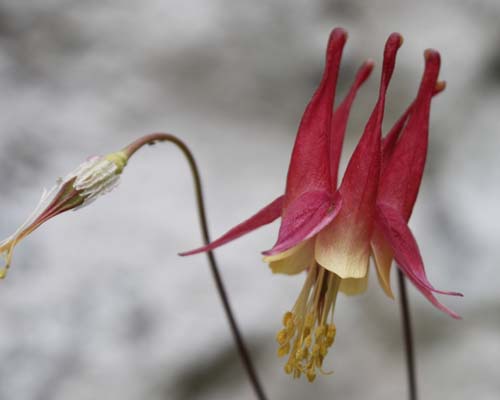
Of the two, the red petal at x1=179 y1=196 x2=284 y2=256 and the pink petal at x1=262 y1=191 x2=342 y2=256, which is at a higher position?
the red petal at x1=179 y1=196 x2=284 y2=256

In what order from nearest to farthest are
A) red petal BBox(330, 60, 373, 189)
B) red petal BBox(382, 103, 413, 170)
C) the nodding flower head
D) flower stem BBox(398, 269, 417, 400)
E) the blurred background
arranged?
the nodding flower head < red petal BBox(382, 103, 413, 170) < red petal BBox(330, 60, 373, 189) < flower stem BBox(398, 269, 417, 400) < the blurred background

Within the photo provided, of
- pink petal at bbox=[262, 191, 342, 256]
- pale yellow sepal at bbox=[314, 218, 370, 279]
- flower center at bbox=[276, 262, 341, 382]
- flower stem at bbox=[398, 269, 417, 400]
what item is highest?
pink petal at bbox=[262, 191, 342, 256]

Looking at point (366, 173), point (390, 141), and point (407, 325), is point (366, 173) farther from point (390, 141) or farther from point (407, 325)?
point (407, 325)

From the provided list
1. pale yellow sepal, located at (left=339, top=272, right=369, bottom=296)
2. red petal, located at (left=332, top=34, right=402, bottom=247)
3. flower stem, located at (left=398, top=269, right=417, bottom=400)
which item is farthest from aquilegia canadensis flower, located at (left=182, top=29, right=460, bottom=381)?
flower stem, located at (left=398, top=269, right=417, bottom=400)

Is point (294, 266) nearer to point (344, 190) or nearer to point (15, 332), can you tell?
point (344, 190)

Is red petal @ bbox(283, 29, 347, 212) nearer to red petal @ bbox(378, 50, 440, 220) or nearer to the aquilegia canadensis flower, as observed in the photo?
the aquilegia canadensis flower

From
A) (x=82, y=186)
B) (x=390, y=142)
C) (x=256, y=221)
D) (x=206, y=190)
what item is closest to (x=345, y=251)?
(x=256, y=221)

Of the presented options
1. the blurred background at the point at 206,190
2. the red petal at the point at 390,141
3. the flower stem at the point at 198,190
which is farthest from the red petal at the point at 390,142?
the blurred background at the point at 206,190
